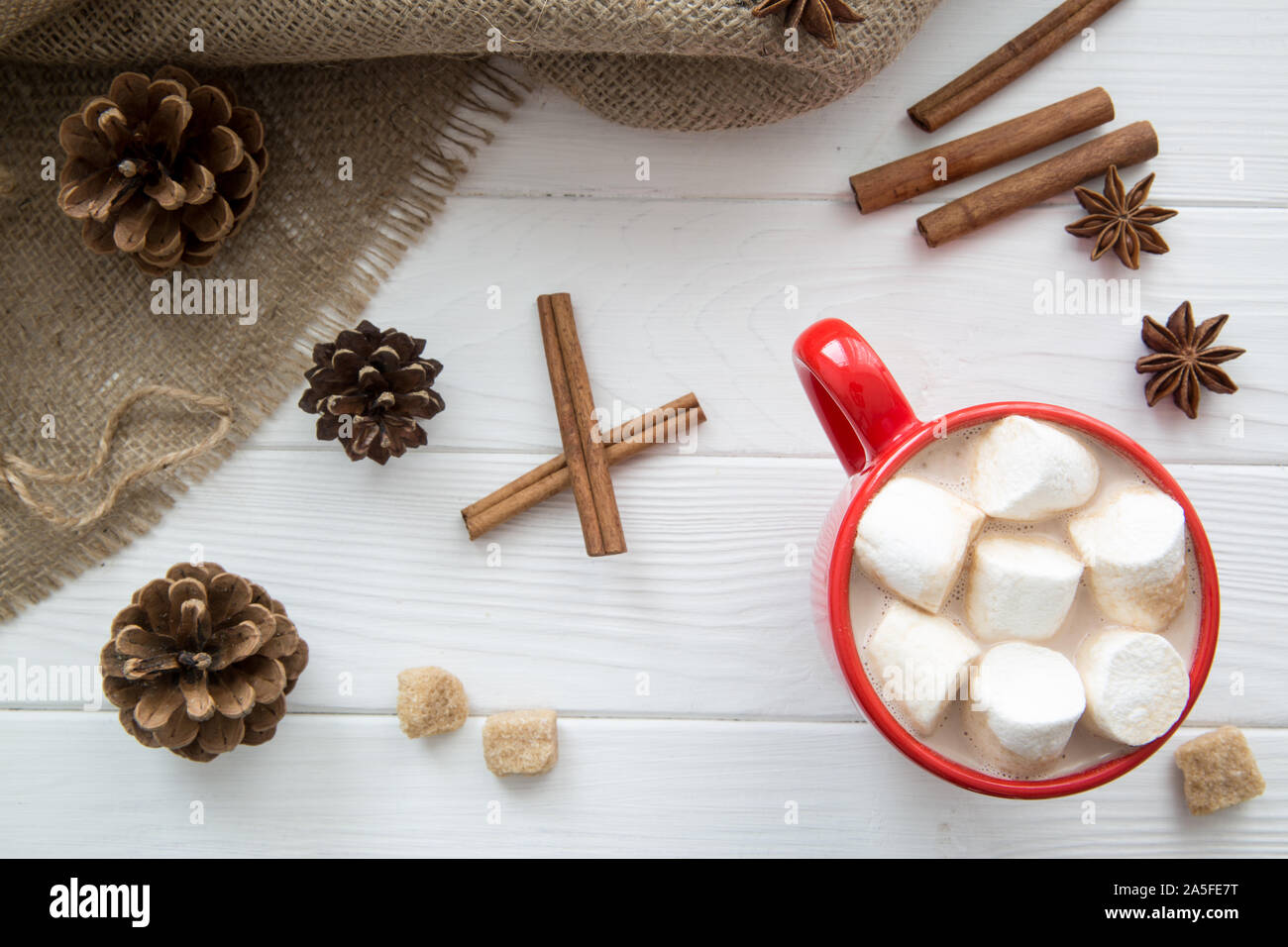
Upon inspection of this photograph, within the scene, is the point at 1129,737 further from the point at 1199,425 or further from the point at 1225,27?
the point at 1225,27

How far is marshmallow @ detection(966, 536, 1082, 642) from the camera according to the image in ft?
2.33

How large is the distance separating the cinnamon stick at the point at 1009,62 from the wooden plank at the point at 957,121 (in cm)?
1

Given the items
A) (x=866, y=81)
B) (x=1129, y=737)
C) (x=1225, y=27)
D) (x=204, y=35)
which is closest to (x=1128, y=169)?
(x=1225, y=27)

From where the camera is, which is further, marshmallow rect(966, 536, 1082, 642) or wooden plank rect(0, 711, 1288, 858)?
wooden plank rect(0, 711, 1288, 858)

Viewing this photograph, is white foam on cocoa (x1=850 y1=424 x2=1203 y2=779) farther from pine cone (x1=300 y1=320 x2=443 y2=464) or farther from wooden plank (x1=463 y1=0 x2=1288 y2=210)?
pine cone (x1=300 y1=320 x2=443 y2=464)

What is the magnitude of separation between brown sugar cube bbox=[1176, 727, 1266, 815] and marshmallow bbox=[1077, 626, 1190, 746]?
0.81ft

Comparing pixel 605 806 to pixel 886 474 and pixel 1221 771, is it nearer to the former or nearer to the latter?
pixel 886 474

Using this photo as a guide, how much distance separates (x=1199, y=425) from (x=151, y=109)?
3.35 feet

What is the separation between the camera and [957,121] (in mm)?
914

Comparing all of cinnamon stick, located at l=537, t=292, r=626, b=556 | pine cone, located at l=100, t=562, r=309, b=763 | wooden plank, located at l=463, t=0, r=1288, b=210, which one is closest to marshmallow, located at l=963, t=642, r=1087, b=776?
cinnamon stick, located at l=537, t=292, r=626, b=556

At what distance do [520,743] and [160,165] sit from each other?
610 mm

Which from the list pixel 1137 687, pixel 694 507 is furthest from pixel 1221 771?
pixel 694 507

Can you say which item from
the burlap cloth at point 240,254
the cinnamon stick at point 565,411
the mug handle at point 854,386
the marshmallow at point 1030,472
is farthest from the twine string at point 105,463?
the marshmallow at point 1030,472

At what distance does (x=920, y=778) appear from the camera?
36.7 inches
